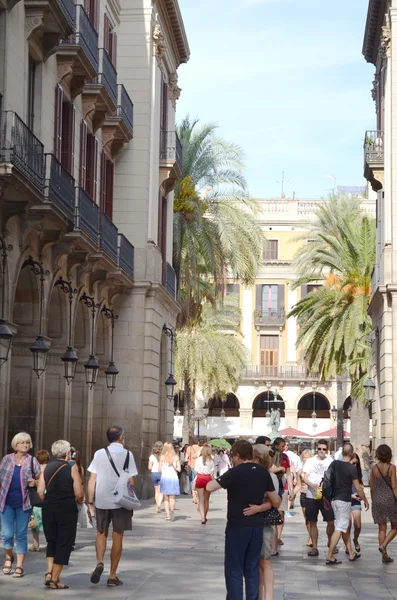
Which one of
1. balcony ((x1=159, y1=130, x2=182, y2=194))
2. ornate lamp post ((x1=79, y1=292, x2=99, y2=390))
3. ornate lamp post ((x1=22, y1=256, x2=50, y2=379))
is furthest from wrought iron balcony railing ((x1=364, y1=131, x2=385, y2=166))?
ornate lamp post ((x1=22, y1=256, x2=50, y2=379))

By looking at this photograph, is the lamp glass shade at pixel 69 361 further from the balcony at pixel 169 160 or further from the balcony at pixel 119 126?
the balcony at pixel 169 160

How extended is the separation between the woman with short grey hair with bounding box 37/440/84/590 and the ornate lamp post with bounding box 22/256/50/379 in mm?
7082

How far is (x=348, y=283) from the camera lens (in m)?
40.6

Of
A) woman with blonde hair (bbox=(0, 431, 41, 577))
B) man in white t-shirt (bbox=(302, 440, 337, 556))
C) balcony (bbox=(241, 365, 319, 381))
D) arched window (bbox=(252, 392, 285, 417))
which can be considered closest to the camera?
woman with blonde hair (bbox=(0, 431, 41, 577))

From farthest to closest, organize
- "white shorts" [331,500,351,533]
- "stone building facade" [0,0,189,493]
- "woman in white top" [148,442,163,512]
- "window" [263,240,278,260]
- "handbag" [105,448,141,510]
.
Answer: "window" [263,240,278,260] → "woman in white top" [148,442,163,512] → "stone building facade" [0,0,189,493] → "white shorts" [331,500,351,533] → "handbag" [105,448,141,510]

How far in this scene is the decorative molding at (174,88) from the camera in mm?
36162

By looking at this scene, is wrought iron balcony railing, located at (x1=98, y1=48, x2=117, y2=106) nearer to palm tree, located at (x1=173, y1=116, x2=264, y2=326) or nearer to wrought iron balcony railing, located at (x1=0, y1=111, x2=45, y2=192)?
wrought iron balcony railing, located at (x1=0, y1=111, x2=45, y2=192)

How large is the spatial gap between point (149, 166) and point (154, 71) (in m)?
2.82

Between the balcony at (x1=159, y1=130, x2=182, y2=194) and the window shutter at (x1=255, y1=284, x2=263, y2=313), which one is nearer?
the balcony at (x1=159, y1=130, x2=182, y2=194)

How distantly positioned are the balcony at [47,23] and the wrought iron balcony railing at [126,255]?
7786mm

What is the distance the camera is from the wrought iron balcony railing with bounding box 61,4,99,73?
900 inches

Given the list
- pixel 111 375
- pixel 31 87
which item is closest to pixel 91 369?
pixel 111 375

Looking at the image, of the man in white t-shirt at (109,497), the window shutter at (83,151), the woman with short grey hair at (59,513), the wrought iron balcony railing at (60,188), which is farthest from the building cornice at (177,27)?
the woman with short grey hair at (59,513)

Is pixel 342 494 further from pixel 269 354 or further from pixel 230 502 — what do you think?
pixel 269 354
